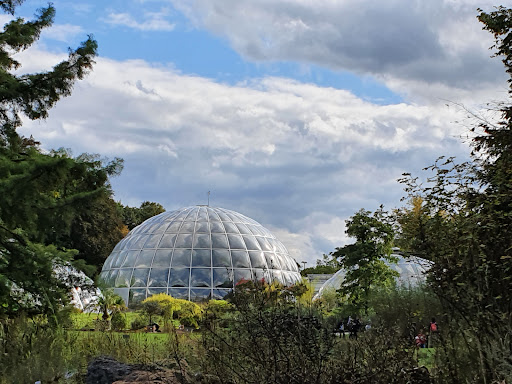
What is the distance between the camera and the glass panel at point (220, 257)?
26844 mm

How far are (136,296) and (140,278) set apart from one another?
89 centimetres

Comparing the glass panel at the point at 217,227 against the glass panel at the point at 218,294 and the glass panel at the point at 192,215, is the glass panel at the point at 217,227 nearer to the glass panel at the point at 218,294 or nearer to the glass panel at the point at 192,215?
the glass panel at the point at 192,215

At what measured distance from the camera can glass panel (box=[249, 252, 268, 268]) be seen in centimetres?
2763

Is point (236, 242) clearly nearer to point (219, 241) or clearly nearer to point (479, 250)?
point (219, 241)

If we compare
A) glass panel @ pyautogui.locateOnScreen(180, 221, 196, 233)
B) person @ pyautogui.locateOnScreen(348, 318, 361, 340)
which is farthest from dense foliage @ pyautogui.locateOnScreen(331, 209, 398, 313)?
glass panel @ pyautogui.locateOnScreen(180, 221, 196, 233)

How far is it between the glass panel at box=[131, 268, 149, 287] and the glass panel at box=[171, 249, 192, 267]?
127 centimetres

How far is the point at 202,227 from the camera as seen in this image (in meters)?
28.6

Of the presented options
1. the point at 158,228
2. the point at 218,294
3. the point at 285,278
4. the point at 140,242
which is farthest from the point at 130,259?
the point at 285,278

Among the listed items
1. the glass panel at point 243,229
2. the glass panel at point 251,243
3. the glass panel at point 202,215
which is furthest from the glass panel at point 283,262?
the glass panel at point 202,215

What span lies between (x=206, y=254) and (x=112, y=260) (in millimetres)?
5331

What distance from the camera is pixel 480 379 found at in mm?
5277

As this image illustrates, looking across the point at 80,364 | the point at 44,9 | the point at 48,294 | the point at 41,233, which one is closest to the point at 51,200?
the point at 41,233

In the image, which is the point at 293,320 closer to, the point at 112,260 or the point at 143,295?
the point at 143,295

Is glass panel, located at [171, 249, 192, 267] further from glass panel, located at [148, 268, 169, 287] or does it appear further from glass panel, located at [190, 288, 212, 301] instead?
glass panel, located at [190, 288, 212, 301]
